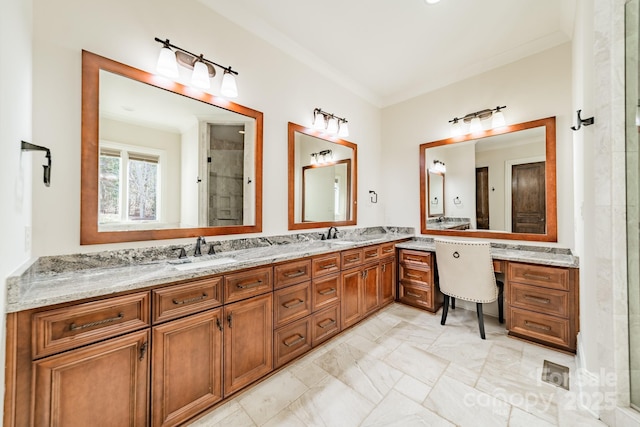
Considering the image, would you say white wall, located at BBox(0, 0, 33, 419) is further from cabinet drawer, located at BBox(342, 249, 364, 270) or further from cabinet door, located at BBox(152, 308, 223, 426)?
cabinet drawer, located at BBox(342, 249, 364, 270)

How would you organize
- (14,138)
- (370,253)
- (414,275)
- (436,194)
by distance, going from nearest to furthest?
1. (14,138)
2. (370,253)
3. (414,275)
4. (436,194)

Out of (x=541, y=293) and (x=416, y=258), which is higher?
(x=416, y=258)

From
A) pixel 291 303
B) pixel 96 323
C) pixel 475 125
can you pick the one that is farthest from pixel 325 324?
pixel 475 125

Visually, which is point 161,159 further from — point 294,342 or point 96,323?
point 294,342

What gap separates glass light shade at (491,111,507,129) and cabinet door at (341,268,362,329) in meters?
2.25

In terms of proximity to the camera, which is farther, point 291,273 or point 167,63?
point 291,273

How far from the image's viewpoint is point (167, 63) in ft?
5.63

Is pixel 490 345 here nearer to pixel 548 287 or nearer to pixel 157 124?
pixel 548 287

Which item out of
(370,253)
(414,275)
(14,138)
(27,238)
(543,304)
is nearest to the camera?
(14,138)

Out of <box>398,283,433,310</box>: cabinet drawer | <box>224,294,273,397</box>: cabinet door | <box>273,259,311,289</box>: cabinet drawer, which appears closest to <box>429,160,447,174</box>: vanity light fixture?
<box>398,283,433,310</box>: cabinet drawer

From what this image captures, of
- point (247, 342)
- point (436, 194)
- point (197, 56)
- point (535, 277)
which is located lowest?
point (247, 342)

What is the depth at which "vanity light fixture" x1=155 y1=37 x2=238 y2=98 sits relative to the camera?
1714mm

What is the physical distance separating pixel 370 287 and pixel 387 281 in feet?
1.29

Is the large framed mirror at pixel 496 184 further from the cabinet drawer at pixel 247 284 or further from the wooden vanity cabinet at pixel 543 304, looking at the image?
the cabinet drawer at pixel 247 284
